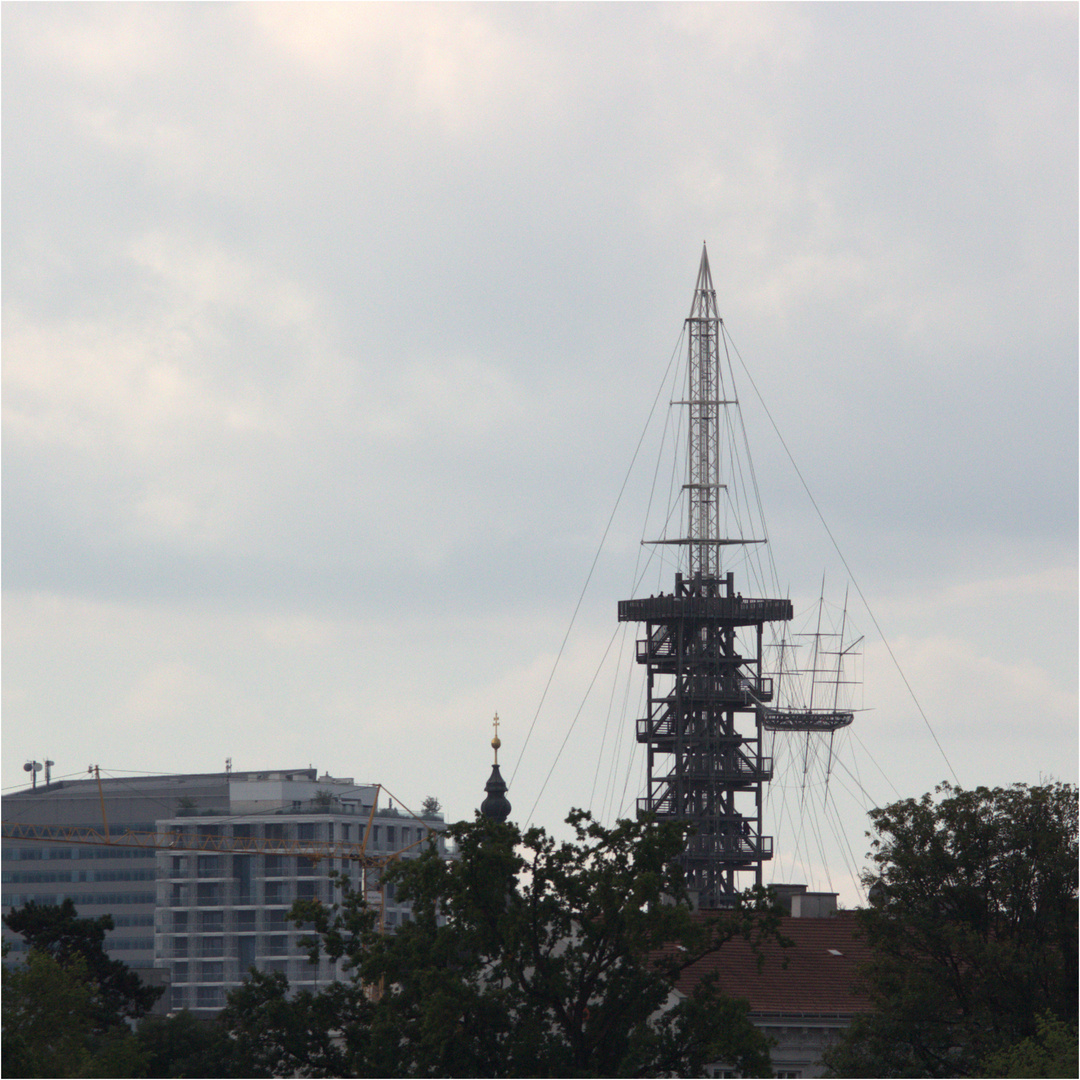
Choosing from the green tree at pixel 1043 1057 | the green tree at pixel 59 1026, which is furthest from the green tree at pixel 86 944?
the green tree at pixel 1043 1057

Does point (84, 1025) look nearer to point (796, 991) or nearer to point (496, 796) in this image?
point (796, 991)

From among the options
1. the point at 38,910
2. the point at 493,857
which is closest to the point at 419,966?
the point at 493,857

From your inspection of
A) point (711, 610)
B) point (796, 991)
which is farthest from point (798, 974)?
point (711, 610)

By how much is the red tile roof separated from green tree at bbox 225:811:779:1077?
48.4 feet

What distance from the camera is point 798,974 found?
75375mm

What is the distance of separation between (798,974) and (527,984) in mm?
22165

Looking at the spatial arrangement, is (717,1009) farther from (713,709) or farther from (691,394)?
(691,394)

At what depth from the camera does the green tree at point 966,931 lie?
61.0 meters

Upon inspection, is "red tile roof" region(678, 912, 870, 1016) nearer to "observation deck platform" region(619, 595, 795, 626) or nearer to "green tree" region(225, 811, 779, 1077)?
"green tree" region(225, 811, 779, 1077)

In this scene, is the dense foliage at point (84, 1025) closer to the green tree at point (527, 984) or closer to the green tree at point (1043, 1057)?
the green tree at point (527, 984)

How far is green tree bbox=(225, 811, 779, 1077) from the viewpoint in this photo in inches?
2156

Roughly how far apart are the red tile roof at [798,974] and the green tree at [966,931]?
781cm

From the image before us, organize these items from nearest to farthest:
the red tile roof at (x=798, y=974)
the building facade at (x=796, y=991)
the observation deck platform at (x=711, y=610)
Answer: the building facade at (x=796, y=991) → the red tile roof at (x=798, y=974) → the observation deck platform at (x=711, y=610)

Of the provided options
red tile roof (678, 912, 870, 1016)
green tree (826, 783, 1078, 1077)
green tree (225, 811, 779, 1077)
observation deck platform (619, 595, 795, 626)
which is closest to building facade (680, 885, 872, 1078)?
red tile roof (678, 912, 870, 1016)
